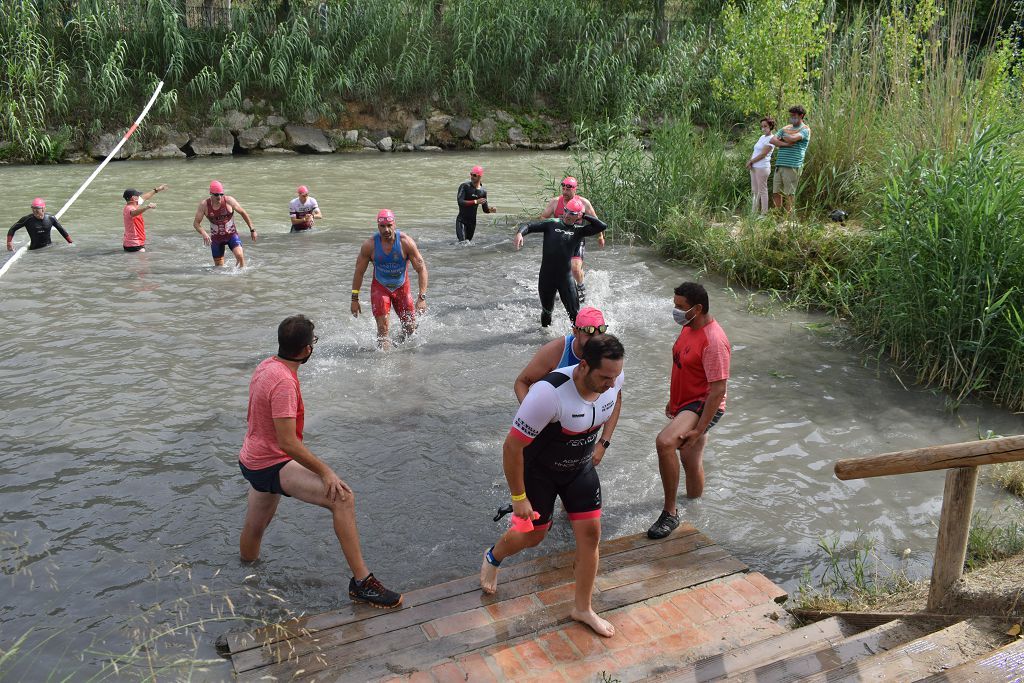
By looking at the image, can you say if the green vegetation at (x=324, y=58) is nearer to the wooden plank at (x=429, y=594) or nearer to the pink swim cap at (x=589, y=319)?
the wooden plank at (x=429, y=594)

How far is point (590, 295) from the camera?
1209 centimetres

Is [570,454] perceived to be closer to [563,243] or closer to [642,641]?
[642,641]

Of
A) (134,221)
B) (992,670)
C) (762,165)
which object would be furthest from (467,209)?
(992,670)

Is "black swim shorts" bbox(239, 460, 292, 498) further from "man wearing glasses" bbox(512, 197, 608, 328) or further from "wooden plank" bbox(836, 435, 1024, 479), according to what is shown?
"man wearing glasses" bbox(512, 197, 608, 328)

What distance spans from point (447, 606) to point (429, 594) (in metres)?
0.19

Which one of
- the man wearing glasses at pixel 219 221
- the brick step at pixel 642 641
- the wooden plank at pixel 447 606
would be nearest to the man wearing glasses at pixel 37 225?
the man wearing glasses at pixel 219 221

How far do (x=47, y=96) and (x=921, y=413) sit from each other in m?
23.8

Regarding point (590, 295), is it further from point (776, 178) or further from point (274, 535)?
point (274, 535)

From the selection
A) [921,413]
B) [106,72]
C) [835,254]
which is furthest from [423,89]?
[921,413]

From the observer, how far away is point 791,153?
42.3ft

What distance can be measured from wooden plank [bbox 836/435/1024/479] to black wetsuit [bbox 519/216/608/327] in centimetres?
591

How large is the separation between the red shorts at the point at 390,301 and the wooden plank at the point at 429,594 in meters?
4.84

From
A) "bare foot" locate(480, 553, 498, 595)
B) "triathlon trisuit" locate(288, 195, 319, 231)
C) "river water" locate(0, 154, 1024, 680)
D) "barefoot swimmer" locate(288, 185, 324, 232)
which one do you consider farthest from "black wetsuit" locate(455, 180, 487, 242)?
"bare foot" locate(480, 553, 498, 595)

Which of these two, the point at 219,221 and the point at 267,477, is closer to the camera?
the point at 267,477
